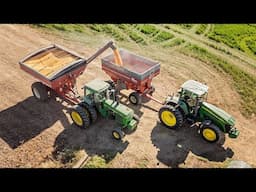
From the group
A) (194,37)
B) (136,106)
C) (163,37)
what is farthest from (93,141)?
(194,37)

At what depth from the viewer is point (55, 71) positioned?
1606 centimetres

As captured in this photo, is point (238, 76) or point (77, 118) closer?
point (77, 118)

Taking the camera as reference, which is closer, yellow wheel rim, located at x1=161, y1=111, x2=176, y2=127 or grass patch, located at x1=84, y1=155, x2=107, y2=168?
grass patch, located at x1=84, y1=155, x2=107, y2=168

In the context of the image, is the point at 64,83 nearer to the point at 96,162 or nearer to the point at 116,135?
the point at 116,135

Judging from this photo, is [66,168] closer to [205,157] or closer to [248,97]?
[205,157]

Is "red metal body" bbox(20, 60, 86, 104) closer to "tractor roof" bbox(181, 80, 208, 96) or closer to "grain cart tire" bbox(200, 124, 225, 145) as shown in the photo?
"tractor roof" bbox(181, 80, 208, 96)

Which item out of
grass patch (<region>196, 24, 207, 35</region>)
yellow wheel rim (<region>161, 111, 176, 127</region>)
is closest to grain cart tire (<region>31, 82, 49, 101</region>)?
yellow wheel rim (<region>161, 111, 176, 127</region>)

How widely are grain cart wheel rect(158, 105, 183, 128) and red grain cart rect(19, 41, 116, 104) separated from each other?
418 centimetres

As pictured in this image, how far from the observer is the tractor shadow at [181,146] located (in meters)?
14.1

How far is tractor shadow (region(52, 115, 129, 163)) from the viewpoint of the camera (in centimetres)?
1427

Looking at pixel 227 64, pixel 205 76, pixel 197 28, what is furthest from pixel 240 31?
pixel 205 76

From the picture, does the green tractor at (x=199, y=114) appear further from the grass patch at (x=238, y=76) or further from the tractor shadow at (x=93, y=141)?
the grass patch at (x=238, y=76)

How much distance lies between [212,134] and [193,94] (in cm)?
186

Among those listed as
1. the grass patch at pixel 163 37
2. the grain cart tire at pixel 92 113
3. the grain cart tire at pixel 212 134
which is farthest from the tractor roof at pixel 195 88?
the grass patch at pixel 163 37
